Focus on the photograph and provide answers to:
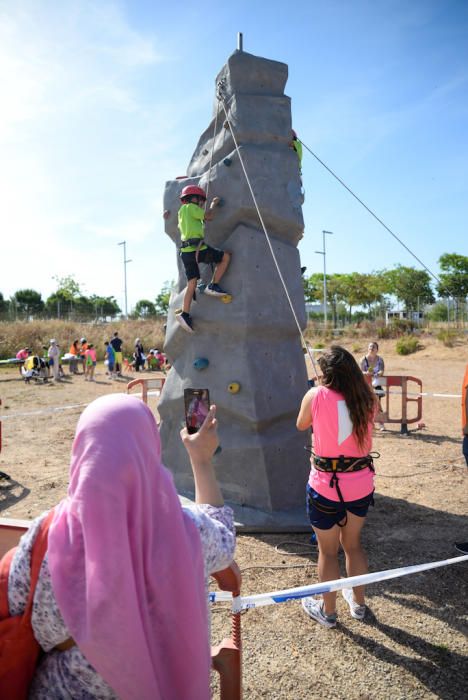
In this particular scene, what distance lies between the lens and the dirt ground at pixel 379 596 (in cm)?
292

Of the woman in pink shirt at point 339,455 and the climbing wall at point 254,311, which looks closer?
the woman in pink shirt at point 339,455

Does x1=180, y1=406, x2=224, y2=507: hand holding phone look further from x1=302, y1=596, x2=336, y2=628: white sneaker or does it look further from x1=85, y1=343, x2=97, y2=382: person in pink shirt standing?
x1=85, y1=343, x2=97, y2=382: person in pink shirt standing

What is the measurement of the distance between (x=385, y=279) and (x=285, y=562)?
155 ft

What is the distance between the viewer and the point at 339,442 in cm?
317

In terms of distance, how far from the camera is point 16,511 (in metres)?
5.66

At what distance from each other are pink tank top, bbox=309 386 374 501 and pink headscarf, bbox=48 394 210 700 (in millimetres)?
1900

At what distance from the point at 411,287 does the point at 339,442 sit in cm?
4430

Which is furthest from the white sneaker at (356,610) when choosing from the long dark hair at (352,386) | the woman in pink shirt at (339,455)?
the long dark hair at (352,386)

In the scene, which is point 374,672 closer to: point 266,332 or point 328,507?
point 328,507

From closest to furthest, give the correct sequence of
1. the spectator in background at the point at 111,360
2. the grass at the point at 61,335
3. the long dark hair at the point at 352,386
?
the long dark hair at the point at 352,386
the spectator in background at the point at 111,360
the grass at the point at 61,335

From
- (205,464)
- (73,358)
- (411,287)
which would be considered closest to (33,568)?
(205,464)

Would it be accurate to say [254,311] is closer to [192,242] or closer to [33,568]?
[192,242]

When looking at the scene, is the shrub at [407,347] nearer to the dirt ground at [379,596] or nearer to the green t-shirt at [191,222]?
the dirt ground at [379,596]

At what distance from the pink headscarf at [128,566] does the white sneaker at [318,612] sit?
227 cm
